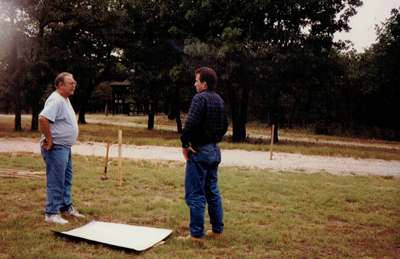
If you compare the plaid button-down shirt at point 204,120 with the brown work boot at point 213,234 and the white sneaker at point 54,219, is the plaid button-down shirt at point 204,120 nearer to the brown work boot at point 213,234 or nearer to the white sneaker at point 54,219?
the brown work boot at point 213,234

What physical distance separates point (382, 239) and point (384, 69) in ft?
71.2

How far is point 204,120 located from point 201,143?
0.28 m

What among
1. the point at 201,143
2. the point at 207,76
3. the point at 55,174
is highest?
the point at 207,76

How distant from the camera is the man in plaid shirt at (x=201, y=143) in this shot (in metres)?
4.27

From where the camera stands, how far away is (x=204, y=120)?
14.2ft

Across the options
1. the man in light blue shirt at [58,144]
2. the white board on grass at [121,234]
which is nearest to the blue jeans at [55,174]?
the man in light blue shirt at [58,144]

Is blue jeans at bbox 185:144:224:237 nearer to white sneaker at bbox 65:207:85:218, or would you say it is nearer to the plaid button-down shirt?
the plaid button-down shirt

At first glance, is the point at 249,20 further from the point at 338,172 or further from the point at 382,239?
the point at 382,239

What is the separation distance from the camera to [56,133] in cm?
482

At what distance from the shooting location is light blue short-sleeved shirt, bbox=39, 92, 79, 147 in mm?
4727

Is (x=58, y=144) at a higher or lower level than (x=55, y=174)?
higher

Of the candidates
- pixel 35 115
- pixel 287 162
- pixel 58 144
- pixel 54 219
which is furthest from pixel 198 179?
pixel 35 115

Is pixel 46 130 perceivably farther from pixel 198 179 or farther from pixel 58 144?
pixel 198 179

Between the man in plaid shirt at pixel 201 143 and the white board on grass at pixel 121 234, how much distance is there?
0.43 metres
